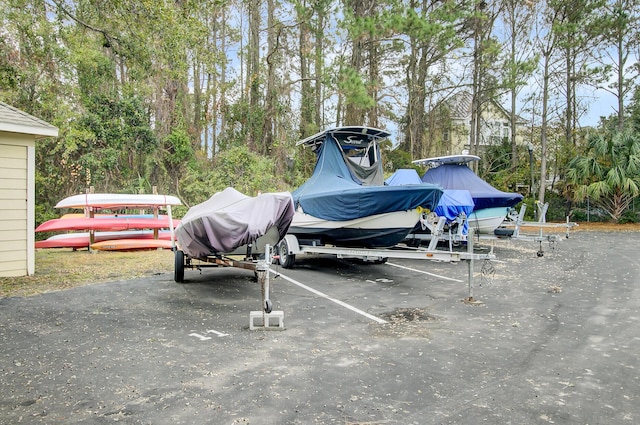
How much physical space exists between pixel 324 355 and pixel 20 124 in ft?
26.2

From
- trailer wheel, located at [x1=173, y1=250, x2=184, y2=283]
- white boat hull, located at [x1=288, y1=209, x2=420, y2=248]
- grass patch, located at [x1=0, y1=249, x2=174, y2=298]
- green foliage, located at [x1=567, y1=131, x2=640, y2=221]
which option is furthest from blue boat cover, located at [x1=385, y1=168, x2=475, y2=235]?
green foliage, located at [x1=567, y1=131, x2=640, y2=221]

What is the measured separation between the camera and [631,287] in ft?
29.1

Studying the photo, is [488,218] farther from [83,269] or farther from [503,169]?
[503,169]

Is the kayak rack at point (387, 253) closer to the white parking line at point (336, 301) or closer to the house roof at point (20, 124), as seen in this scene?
the white parking line at point (336, 301)

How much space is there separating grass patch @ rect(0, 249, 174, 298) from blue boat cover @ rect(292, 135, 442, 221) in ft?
12.0

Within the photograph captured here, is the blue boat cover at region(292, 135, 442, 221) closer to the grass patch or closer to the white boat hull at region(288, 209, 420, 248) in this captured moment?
the white boat hull at region(288, 209, 420, 248)

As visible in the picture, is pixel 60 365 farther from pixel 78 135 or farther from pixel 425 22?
pixel 425 22

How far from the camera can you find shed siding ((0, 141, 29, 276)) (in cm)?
919

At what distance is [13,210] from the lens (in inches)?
366

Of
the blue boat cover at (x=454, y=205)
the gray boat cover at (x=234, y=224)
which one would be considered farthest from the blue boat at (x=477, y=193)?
the gray boat cover at (x=234, y=224)

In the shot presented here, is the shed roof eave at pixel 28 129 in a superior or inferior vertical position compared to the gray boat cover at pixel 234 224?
superior

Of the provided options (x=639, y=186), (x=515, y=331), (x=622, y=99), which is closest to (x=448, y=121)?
(x=622, y=99)

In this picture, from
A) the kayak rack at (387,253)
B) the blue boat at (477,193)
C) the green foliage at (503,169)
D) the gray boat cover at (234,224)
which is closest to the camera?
the gray boat cover at (234,224)

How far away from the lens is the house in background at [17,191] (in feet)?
30.1
